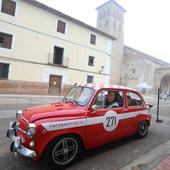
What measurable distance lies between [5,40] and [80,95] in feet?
49.7

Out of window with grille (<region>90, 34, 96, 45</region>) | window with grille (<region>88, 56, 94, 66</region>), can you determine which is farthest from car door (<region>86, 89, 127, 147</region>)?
window with grille (<region>90, 34, 96, 45</region>)

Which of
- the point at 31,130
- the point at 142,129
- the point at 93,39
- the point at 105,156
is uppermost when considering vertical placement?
the point at 93,39

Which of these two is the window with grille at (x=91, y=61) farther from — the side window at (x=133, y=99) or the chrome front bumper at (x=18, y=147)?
the chrome front bumper at (x=18, y=147)

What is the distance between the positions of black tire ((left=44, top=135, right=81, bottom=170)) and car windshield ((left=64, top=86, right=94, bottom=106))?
839 millimetres

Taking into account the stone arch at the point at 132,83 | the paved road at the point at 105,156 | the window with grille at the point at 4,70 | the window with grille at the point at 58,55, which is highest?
the window with grille at the point at 58,55

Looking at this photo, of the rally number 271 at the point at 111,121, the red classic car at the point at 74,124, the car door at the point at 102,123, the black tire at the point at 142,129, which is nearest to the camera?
the red classic car at the point at 74,124

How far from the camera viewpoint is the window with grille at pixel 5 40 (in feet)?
52.9

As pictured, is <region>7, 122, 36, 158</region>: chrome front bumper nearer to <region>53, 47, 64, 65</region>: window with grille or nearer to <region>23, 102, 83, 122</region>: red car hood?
<region>23, 102, 83, 122</region>: red car hood

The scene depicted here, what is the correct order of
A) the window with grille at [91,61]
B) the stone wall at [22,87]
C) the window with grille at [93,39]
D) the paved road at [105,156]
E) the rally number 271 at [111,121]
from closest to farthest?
the paved road at [105,156] < the rally number 271 at [111,121] < the stone wall at [22,87] < the window with grille at [93,39] < the window with grille at [91,61]

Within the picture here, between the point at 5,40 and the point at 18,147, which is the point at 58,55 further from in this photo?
the point at 18,147

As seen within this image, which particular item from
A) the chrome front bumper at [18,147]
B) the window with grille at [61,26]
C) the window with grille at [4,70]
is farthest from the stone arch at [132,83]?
the chrome front bumper at [18,147]

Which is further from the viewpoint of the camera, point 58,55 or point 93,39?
point 93,39

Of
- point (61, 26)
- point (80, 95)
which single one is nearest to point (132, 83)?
point (61, 26)

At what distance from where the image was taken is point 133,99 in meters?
5.06
